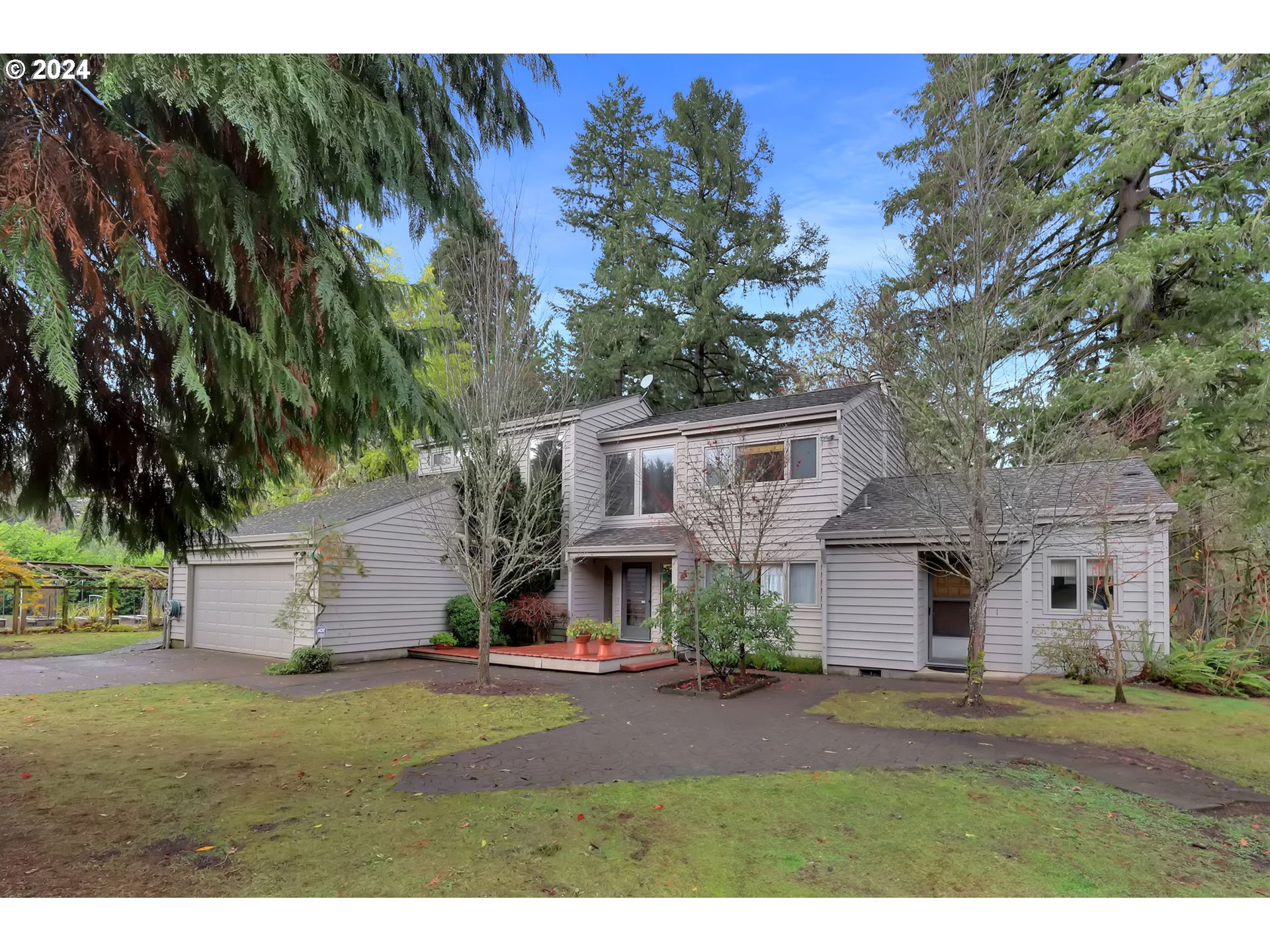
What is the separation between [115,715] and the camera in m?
8.49

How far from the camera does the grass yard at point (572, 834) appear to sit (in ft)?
12.2

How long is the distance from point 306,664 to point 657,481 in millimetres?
7758

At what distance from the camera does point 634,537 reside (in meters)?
15.0

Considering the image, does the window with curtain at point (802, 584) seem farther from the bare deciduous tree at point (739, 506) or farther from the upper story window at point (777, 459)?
the upper story window at point (777, 459)

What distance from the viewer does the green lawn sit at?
1462 centimetres

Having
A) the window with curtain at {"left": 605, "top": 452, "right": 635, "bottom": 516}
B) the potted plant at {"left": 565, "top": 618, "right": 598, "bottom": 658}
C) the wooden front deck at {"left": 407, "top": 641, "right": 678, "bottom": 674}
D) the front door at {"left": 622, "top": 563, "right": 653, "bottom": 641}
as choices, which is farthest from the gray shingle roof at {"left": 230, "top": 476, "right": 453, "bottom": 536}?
the front door at {"left": 622, "top": 563, "right": 653, "bottom": 641}

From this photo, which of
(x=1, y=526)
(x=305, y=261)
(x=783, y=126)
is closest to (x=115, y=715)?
(x=305, y=261)

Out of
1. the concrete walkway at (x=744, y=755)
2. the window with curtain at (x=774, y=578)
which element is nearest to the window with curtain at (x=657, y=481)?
the window with curtain at (x=774, y=578)

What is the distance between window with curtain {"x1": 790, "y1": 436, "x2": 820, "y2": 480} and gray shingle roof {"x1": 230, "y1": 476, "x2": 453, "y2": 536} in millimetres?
6775

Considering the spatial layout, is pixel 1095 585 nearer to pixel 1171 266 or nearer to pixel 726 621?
pixel 726 621

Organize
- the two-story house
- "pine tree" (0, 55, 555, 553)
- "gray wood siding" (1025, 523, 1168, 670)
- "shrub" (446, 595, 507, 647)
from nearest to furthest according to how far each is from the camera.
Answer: "pine tree" (0, 55, 555, 553) → "gray wood siding" (1025, 523, 1168, 670) → the two-story house → "shrub" (446, 595, 507, 647)

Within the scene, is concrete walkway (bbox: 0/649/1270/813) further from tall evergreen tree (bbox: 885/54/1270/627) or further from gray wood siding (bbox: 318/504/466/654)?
tall evergreen tree (bbox: 885/54/1270/627)

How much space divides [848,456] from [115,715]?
39.7 feet

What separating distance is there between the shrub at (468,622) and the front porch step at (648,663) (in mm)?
3667
